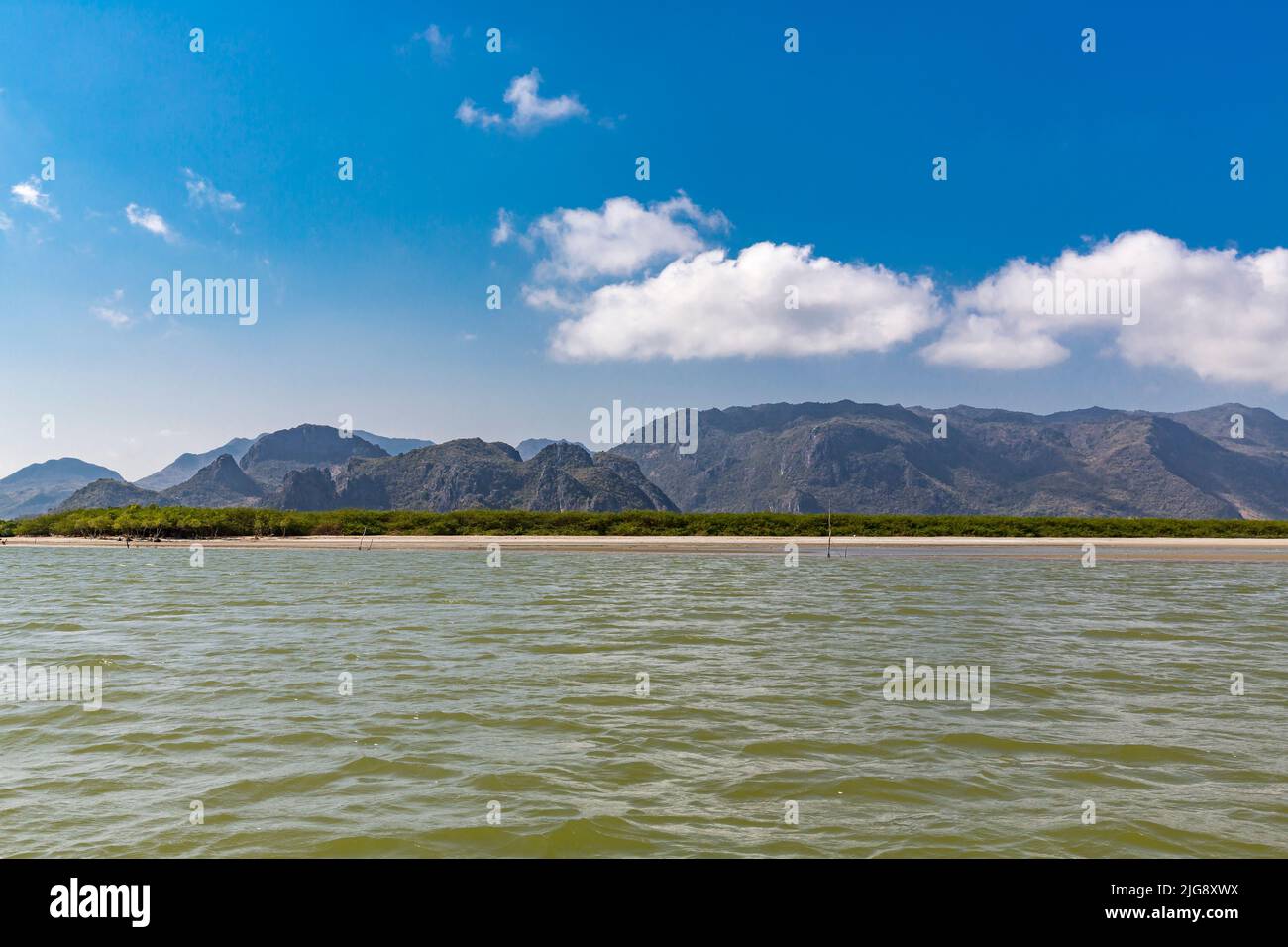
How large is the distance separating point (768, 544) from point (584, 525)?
23.4m

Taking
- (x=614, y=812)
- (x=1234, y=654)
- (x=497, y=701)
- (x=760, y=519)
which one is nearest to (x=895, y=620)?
(x=1234, y=654)

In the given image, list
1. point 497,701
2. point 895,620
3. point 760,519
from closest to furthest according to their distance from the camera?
point 497,701
point 895,620
point 760,519

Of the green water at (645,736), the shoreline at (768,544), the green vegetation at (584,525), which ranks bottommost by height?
the shoreline at (768,544)

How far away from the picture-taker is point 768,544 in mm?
71125

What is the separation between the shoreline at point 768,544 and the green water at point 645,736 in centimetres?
3866

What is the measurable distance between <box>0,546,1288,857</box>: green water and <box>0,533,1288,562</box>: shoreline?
38658 mm

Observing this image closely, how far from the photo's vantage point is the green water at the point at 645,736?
330 inches

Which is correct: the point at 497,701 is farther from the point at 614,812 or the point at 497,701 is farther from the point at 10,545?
the point at 10,545
